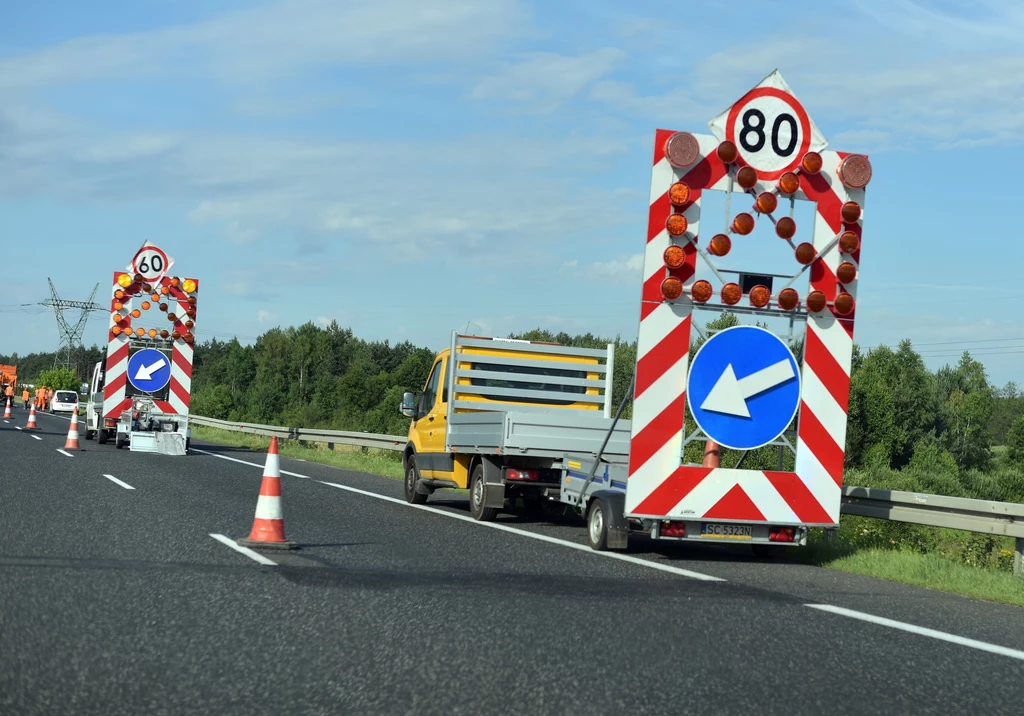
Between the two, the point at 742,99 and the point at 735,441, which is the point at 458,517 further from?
the point at 742,99

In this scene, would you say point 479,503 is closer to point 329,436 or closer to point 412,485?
point 412,485

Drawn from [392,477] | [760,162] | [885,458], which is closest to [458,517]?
[760,162]

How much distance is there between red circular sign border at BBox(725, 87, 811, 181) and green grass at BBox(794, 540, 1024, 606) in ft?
11.5

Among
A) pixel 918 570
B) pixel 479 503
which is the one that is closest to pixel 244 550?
pixel 479 503

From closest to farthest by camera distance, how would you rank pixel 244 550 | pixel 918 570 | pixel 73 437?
1. pixel 244 550
2. pixel 918 570
3. pixel 73 437

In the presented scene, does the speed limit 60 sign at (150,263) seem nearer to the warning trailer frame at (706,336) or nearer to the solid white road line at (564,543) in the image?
→ the solid white road line at (564,543)

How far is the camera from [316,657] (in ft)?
17.6

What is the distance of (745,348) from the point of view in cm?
1012

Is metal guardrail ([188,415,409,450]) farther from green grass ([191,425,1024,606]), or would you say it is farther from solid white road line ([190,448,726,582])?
green grass ([191,425,1024,606])

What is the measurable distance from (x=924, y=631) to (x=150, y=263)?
21.3 metres

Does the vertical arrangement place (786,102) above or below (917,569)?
above

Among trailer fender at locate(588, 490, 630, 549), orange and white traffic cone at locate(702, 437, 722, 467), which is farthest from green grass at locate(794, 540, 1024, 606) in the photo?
trailer fender at locate(588, 490, 630, 549)

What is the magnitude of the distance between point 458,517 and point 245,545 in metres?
4.42

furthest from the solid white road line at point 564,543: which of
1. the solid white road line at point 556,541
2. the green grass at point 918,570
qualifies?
the green grass at point 918,570
